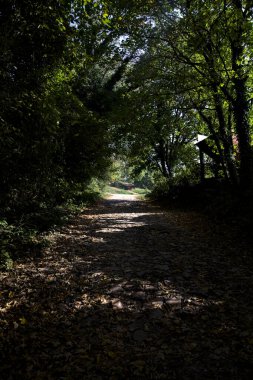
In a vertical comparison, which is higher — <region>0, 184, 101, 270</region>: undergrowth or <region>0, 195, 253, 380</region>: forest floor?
<region>0, 184, 101, 270</region>: undergrowth

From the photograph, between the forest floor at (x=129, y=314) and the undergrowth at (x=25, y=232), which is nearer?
the forest floor at (x=129, y=314)

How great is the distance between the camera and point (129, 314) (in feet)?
14.0

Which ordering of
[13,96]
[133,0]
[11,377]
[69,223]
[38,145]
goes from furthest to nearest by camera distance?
[69,223] → [133,0] → [38,145] → [13,96] → [11,377]

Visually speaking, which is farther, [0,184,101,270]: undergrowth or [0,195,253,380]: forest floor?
[0,184,101,270]: undergrowth

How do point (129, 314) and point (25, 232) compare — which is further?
point (25, 232)

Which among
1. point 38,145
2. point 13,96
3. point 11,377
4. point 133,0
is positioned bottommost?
point 11,377

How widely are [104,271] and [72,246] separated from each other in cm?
233

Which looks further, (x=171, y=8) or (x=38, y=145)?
(x=171, y=8)

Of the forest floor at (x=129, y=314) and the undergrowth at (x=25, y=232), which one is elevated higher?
the undergrowth at (x=25, y=232)

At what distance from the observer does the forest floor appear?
3154mm

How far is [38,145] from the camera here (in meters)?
7.04

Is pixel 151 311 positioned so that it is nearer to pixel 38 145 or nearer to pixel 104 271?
pixel 104 271

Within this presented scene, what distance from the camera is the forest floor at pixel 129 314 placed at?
3.15 m

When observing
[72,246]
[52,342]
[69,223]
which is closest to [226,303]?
[52,342]
